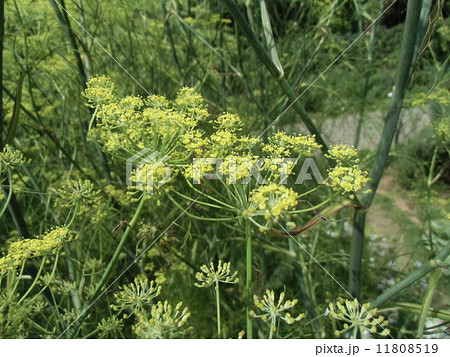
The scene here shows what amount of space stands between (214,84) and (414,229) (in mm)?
1714

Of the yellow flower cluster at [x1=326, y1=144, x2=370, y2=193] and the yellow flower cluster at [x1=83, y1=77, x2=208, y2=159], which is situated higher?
the yellow flower cluster at [x1=83, y1=77, x2=208, y2=159]

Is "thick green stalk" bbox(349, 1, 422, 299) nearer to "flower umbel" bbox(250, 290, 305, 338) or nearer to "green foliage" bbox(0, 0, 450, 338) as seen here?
"green foliage" bbox(0, 0, 450, 338)

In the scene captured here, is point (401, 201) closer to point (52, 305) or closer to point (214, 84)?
point (214, 84)

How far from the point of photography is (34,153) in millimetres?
2107

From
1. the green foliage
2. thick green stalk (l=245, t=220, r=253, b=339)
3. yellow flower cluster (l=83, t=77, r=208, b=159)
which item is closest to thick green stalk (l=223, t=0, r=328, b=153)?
the green foliage

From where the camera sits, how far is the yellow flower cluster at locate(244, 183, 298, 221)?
0.66m

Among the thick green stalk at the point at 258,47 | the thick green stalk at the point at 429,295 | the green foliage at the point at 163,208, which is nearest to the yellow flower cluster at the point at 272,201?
the green foliage at the point at 163,208

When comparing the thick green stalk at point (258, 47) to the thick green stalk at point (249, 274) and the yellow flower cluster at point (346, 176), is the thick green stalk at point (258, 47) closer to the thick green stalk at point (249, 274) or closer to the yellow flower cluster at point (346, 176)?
the yellow flower cluster at point (346, 176)

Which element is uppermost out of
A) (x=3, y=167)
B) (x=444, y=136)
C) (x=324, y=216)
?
(x=444, y=136)

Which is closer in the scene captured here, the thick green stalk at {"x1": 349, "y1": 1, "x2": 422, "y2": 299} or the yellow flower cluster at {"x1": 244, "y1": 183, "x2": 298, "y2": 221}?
the yellow flower cluster at {"x1": 244, "y1": 183, "x2": 298, "y2": 221}

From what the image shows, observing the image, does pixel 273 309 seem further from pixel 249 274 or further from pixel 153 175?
pixel 153 175

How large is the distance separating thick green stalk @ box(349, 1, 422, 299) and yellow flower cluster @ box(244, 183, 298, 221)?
0.26 meters

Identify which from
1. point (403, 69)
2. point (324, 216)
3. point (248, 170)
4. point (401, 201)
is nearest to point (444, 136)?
point (403, 69)

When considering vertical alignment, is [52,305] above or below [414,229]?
below
